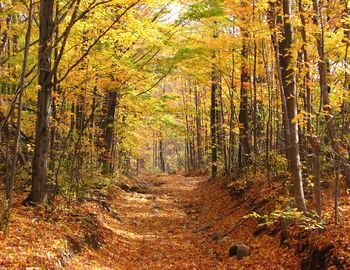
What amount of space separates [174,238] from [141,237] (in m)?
1.11

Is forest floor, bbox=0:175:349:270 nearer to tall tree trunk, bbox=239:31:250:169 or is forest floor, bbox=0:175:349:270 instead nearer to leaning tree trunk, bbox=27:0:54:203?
leaning tree trunk, bbox=27:0:54:203

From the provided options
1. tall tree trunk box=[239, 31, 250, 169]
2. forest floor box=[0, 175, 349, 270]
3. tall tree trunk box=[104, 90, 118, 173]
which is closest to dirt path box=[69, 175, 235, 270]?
forest floor box=[0, 175, 349, 270]

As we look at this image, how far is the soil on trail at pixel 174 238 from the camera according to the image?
26.8 feet

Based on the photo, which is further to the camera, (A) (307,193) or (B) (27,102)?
(B) (27,102)

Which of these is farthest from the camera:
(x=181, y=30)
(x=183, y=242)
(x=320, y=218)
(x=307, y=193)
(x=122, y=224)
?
(x=181, y=30)

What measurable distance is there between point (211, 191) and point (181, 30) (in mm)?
8634

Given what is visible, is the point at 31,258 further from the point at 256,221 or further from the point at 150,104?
the point at 150,104

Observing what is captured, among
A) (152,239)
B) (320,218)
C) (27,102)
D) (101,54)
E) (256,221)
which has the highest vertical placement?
(101,54)

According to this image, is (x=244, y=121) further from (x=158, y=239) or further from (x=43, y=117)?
(x=43, y=117)

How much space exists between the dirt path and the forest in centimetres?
6

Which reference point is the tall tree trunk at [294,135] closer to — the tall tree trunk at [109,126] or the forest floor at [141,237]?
the forest floor at [141,237]

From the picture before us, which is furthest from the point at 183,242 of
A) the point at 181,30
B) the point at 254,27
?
the point at 181,30

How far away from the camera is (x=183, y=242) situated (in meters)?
10.6

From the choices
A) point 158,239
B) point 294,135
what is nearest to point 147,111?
point 158,239
